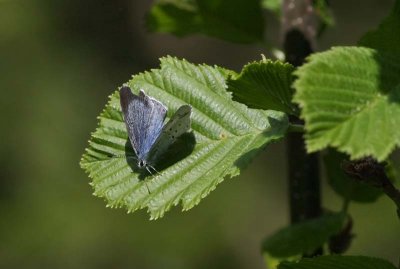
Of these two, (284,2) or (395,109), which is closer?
(395,109)

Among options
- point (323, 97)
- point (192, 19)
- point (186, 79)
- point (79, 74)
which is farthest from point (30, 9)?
point (323, 97)

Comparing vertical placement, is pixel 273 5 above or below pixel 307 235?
above

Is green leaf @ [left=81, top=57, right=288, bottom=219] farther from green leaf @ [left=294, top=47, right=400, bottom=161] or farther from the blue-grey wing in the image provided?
green leaf @ [left=294, top=47, right=400, bottom=161]

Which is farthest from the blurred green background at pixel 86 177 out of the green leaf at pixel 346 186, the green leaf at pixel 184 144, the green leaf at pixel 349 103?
the green leaf at pixel 349 103

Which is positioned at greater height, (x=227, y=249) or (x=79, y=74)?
(x=79, y=74)

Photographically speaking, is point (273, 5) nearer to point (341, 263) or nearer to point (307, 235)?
point (307, 235)

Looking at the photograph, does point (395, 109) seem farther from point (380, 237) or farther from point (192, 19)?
point (380, 237)

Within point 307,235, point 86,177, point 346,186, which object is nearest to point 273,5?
point 346,186
